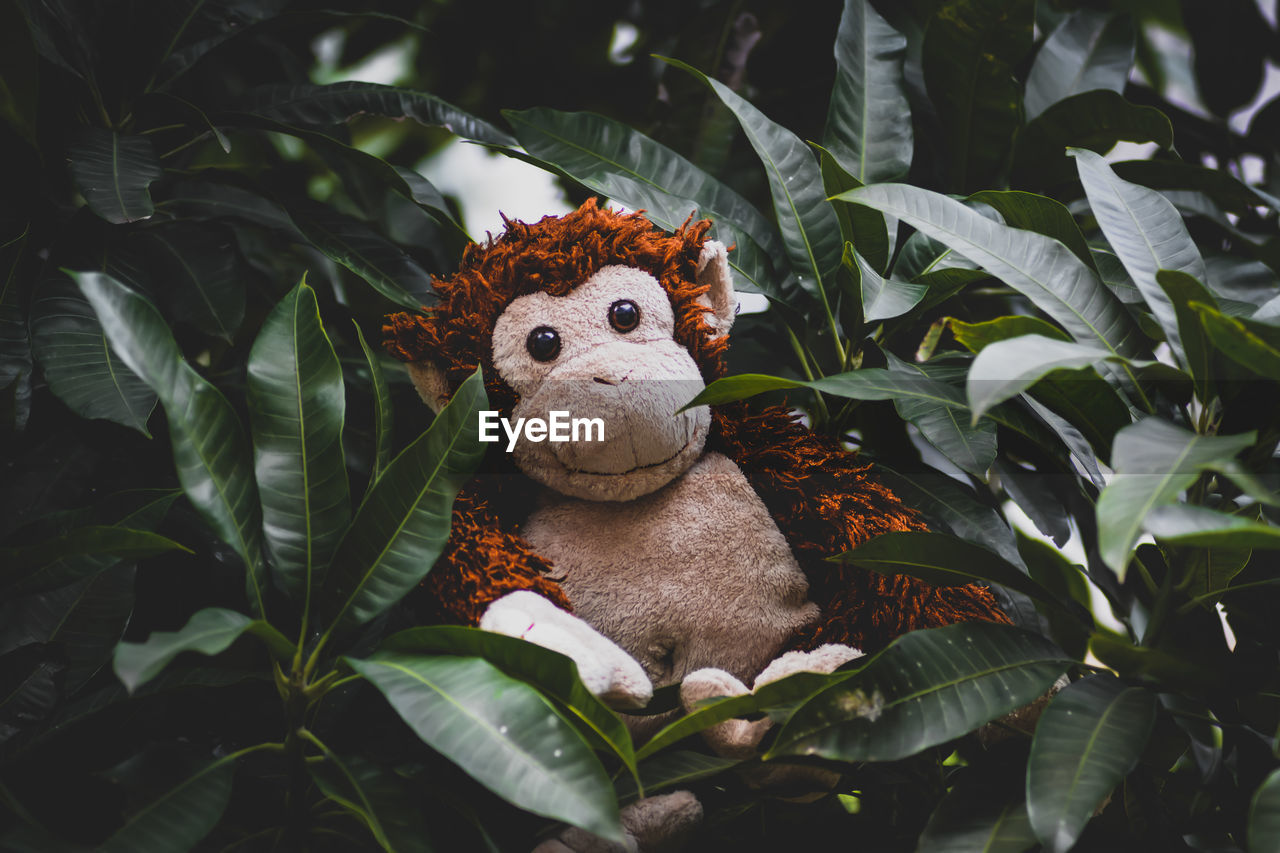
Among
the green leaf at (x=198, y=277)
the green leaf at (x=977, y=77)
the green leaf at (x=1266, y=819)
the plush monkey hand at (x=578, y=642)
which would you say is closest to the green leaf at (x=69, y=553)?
the plush monkey hand at (x=578, y=642)

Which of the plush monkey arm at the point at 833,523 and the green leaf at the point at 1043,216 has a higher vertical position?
the green leaf at the point at 1043,216

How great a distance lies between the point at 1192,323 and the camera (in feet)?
2.30

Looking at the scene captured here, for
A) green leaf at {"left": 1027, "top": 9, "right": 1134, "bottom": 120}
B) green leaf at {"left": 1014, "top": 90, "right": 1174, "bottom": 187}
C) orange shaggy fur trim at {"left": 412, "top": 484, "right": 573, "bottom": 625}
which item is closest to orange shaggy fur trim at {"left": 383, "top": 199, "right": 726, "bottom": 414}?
orange shaggy fur trim at {"left": 412, "top": 484, "right": 573, "bottom": 625}

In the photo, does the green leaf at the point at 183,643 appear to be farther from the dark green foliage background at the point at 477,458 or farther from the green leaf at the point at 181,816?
the green leaf at the point at 181,816

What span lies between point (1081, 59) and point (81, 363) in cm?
144

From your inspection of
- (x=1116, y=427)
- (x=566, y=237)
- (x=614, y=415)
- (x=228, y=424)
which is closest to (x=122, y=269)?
(x=228, y=424)

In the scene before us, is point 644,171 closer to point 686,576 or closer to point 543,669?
point 686,576

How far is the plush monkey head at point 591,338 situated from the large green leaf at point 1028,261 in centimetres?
17

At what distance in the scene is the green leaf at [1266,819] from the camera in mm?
580

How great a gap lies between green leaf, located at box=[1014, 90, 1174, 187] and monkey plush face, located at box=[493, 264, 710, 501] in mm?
729

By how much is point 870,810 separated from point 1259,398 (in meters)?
0.53

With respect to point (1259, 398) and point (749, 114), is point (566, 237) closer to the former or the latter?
point (749, 114)

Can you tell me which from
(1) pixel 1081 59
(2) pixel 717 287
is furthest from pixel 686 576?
(1) pixel 1081 59

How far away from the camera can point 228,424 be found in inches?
28.2
